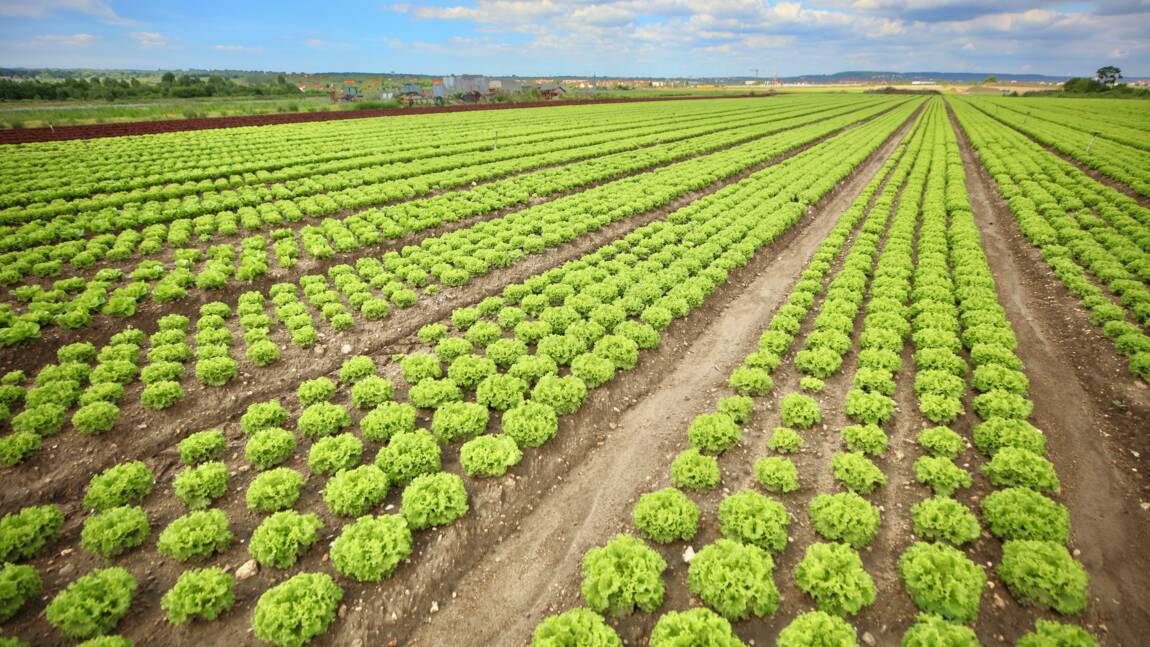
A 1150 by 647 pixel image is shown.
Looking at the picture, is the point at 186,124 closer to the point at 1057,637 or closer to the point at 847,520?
the point at 847,520

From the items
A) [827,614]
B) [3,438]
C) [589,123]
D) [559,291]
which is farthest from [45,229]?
[589,123]

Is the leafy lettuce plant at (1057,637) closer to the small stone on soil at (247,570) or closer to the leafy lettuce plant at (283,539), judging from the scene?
the leafy lettuce plant at (283,539)

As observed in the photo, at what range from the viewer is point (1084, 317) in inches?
624

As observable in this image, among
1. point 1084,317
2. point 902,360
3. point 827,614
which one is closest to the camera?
point 827,614

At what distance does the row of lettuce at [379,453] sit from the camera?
705 centimetres

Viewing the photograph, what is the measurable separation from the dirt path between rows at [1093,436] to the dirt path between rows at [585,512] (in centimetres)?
581

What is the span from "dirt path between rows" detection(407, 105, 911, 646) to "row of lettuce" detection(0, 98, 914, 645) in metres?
1.13

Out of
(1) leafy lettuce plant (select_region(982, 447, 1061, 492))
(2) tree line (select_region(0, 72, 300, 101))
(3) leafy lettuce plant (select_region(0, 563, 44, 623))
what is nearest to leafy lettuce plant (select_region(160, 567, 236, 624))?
(3) leafy lettuce plant (select_region(0, 563, 44, 623))

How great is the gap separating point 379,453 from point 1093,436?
53.6 feet

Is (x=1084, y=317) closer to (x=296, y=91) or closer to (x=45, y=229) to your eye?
(x=45, y=229)

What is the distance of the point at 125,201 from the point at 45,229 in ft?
17.5

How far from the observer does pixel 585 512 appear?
30.6ft

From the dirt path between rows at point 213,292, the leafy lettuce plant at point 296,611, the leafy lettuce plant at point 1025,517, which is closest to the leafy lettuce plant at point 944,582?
the leafy lettuce plant at point 1025,517

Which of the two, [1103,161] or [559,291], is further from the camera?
[1103,161]
